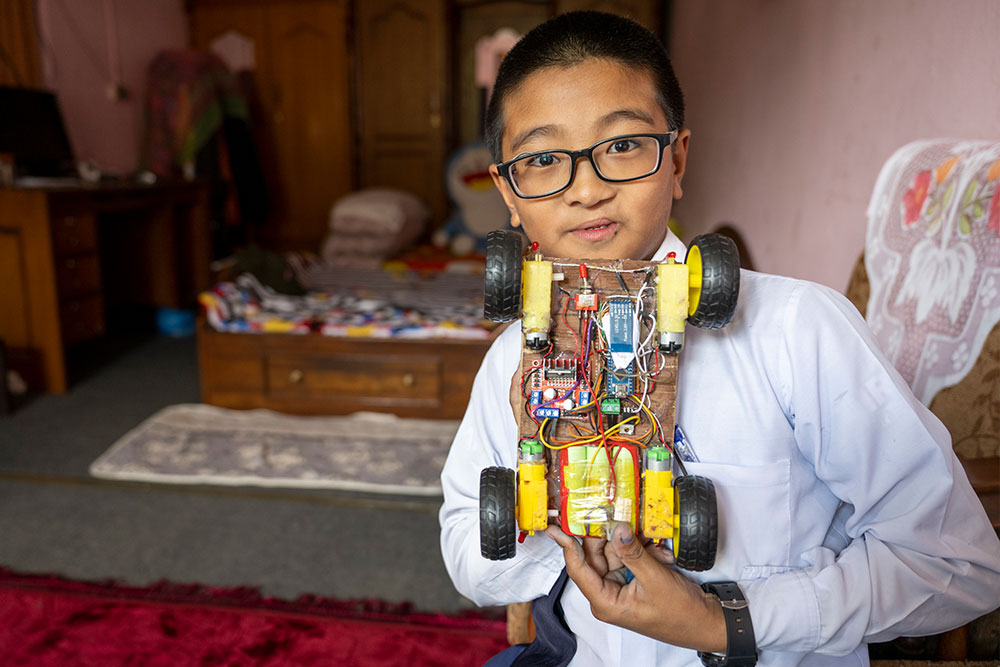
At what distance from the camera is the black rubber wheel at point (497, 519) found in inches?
27.3

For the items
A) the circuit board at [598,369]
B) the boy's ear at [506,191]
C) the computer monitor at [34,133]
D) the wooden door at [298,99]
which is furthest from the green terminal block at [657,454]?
the wooden door at [298,99]

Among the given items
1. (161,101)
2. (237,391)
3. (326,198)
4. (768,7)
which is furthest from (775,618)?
(326,198)

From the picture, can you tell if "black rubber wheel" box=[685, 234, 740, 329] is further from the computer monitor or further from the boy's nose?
the computer monitor

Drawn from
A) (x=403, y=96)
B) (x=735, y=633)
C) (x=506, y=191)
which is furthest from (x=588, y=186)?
(x=403, y=96)

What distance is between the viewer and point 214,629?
5.21 feet

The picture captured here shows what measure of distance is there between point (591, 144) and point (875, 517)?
52 cm

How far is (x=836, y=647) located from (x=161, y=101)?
5185mm

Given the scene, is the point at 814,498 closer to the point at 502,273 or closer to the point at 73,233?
the point at 502,273

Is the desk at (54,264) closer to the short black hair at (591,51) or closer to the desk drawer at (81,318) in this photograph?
the desk drawer at (81,318)

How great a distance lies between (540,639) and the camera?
882mm

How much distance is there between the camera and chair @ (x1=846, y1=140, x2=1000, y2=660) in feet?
3.31

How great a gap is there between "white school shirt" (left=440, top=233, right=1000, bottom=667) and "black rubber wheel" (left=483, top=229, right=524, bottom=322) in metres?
0.27

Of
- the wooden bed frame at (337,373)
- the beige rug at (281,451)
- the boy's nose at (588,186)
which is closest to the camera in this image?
the boy's nose at (588,186)

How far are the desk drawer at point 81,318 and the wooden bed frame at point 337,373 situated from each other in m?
0.84
